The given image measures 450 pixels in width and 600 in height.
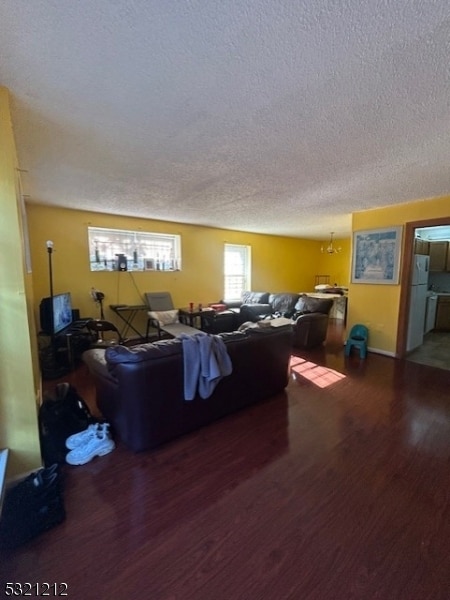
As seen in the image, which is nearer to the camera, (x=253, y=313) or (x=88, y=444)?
(x=88, y=444)

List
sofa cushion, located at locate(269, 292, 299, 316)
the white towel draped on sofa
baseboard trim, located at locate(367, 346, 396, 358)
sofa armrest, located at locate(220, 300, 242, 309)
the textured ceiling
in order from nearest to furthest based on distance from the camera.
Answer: the textured ceiling < the white towel draped on sofa < baseboard trim, located at locate(367, 346, 396, 358) < sofa cushion, located at locate(269, 292, 299, 316) < sofa armrest, located at locate(220, 300, 242, 309)

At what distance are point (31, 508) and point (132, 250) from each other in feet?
14.6

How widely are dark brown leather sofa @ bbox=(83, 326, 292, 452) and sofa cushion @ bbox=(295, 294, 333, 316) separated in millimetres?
2675

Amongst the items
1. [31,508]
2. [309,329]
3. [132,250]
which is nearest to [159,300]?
[132,250]

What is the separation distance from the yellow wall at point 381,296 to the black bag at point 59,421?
4280 millimetres

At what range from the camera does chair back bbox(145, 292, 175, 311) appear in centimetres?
532

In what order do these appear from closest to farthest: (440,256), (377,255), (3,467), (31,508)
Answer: (31,508), (3,467), (377,255), (440,256)

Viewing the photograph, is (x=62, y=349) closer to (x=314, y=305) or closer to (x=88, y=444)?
(x=88, y=444)

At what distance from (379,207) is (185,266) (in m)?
3.82

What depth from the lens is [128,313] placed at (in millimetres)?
5285

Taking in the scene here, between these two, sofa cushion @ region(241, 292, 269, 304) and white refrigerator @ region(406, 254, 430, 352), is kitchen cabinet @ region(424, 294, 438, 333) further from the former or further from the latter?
sofa cushion @ region(241, 292, 269, 304)

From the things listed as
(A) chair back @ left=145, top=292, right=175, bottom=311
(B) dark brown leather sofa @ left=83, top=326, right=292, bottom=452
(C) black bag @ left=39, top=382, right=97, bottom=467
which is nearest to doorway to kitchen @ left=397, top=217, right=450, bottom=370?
(B) dark brown leather sofa @ left=83, top=326, right=292, bottom=452

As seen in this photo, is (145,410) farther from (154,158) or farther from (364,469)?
(154,158)

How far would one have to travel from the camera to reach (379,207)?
4281 millimetres
